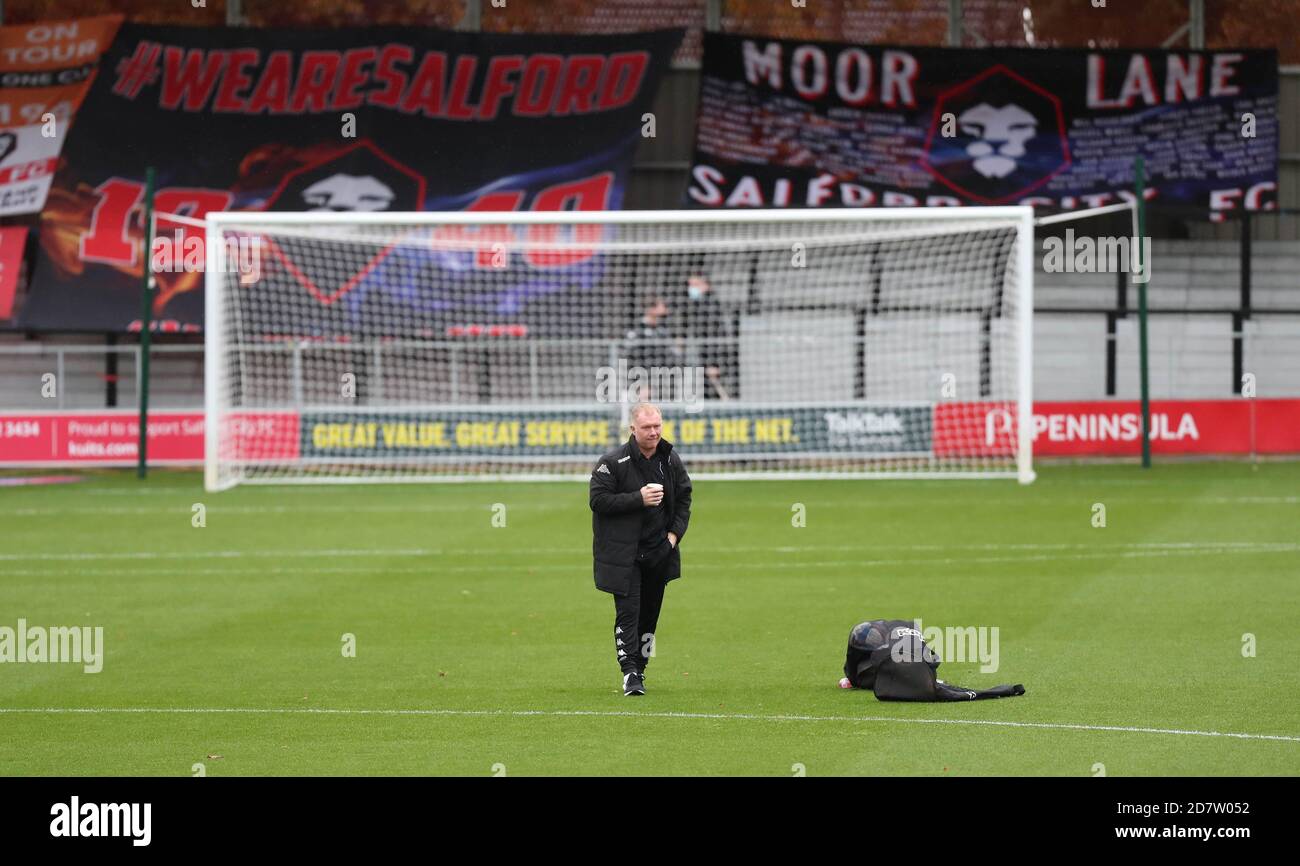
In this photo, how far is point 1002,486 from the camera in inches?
947

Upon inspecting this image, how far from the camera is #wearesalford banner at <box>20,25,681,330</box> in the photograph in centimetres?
3177

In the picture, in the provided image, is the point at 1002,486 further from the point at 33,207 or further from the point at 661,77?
the point at 33,207

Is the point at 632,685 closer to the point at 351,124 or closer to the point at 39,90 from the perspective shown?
the point at 351,124

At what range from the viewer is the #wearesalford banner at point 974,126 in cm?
3212

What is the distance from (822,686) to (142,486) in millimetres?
16722

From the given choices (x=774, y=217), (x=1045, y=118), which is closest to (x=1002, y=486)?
(x=774, y=217)

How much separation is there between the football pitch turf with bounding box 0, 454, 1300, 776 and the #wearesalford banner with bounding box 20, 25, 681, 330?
9.63m

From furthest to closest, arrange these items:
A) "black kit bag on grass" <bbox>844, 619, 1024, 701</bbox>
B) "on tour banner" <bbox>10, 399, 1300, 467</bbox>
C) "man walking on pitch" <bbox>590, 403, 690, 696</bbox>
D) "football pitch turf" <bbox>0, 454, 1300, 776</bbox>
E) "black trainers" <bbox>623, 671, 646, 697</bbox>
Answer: "on tour banner" <bbox>10, 399, 1300, 467</bbox> → "black trainers" <bbox>623, 671, 646, 697</bbox> → "man walking on pitch" <bbox>590, 403, 690, 696</bbox> → "black kit bag on grass" <bbox>844, 619, 1024, 701</bbox> → "football pitch turf" <bbox>0, 454, 1300, 776</bbox>

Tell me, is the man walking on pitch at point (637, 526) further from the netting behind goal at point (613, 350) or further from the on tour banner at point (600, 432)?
the on tour banner at point (600, 432)

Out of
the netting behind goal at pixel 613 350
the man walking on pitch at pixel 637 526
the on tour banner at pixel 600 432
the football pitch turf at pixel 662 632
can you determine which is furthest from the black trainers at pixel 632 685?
the on tour banner at pixel 600 432

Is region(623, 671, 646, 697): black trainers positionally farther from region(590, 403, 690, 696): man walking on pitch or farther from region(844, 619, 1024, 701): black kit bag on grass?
region(844, 619, 1024, 701): black kit bag on grass

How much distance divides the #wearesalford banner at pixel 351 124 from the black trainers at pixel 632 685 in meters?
22.1

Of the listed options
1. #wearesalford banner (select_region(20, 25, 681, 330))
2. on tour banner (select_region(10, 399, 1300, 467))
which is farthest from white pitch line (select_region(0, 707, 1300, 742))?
#wearesalford banner (select_region(20, 25, 681, 330))
